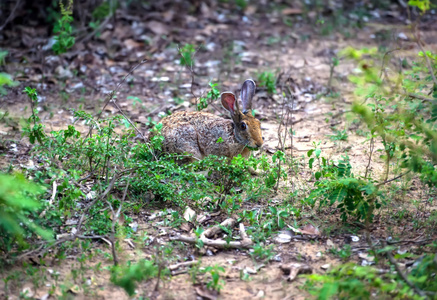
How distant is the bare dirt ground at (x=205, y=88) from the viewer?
459 centimetres

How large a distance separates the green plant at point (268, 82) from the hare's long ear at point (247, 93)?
2287mm

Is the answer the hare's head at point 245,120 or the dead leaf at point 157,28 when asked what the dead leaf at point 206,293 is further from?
the dead leaf at point 157,28

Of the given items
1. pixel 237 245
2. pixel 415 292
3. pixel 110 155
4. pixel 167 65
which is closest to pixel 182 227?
pixel 237 245

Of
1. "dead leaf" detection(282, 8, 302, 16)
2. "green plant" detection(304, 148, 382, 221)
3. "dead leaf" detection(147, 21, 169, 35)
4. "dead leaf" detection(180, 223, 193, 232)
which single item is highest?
"dead leaf" detection(282, 8, 302, 16)

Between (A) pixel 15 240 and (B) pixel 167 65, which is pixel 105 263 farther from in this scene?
(B) pixel 167 65

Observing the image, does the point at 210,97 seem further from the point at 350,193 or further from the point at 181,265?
the point at 181,265

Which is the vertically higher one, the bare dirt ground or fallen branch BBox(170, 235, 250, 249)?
the bare dirt ground

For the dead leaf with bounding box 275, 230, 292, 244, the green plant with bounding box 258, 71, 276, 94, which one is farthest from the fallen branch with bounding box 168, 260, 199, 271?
the green plant with bounding box 258, 71, 276, 94

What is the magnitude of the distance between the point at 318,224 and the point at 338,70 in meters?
5.45

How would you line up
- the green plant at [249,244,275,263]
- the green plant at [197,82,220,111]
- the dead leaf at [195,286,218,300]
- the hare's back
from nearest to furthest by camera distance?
the dead leaf at [195,286,218,300]
the green plant at [249,244,275,263]
the hare's back
the green plant at [197,82,220,111]

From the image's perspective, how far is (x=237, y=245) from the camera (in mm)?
5082

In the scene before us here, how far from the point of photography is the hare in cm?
650

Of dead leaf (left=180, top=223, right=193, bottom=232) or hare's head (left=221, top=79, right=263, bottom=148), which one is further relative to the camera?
hare's head (left=221, top=79, right=263, bottom=148)

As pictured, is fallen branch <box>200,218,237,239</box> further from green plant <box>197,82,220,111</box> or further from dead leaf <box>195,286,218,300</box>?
green plant <box>197,82,220,111</box>
